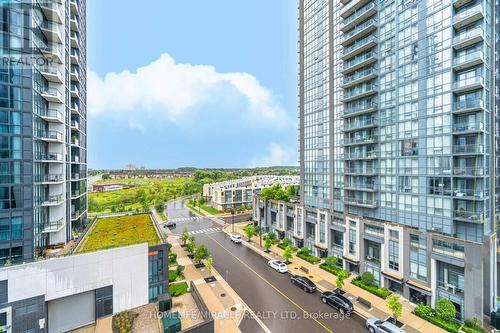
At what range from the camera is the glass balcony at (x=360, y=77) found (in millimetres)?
32147

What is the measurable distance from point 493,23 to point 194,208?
8028 cm

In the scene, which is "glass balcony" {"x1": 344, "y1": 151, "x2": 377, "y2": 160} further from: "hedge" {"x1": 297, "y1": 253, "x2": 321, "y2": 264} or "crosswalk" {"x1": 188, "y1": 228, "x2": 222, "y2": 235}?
"crosswalk" {"x1": 188, "y1": 228, "x2": 222, "y2": 235}

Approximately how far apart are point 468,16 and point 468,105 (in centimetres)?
909

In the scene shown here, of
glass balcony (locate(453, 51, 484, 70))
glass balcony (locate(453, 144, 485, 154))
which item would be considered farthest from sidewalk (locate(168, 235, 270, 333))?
glass balcony (locate(453, 51, 484, 70))

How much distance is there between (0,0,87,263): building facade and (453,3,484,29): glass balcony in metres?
45.7

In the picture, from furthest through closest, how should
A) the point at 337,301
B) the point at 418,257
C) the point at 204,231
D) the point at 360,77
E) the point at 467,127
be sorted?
the point at 204,231
the point at 360,77
the point at 418,257
the point at 337,301
the point at 467,127

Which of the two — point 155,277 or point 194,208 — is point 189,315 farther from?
point 194,208

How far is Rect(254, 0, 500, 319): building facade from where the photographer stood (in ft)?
76.8

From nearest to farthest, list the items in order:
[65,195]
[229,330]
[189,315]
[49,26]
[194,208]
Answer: [229,330]
[189,315]
[49,26]
[65,195]
[194,208]

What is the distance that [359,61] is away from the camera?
34.1 meters

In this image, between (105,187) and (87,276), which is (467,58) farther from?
(105,187)

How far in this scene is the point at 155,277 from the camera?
2558 centimetres

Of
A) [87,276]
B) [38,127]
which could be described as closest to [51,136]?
[38,127]

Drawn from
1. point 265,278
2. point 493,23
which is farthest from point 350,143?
point 265,278
